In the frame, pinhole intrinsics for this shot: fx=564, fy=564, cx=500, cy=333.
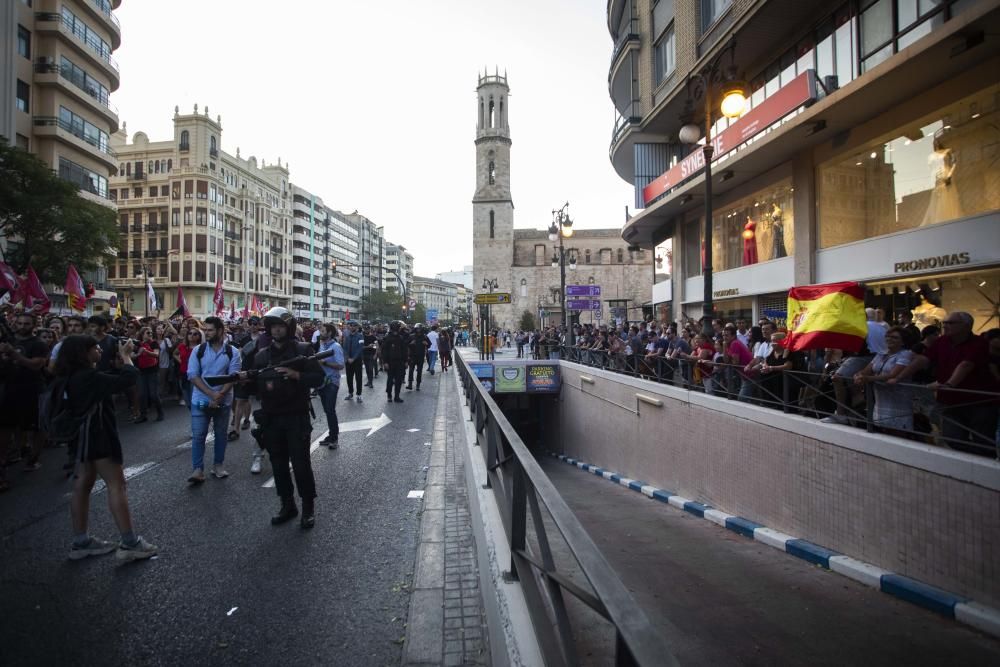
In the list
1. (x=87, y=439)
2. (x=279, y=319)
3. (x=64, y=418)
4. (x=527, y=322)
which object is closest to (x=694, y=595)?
(x=279, y=319)

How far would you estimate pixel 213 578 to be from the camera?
412cm

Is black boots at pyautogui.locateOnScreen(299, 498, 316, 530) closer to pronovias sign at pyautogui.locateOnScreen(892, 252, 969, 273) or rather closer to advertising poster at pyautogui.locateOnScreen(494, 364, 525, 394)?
pronovias sign at pyautogui.locateOnScreen(892, 252, 969, 273)

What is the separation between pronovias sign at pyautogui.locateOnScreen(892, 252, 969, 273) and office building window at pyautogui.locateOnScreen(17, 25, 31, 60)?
1617 inches

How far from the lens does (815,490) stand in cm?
595

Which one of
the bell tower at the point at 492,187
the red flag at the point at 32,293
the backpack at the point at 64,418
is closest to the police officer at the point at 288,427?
the backpack at the point at 64,418

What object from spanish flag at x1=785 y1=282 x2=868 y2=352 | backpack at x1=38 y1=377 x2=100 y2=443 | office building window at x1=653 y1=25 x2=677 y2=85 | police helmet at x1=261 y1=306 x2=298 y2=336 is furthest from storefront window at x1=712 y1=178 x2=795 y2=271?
backpack at x1=38 y1=377 x2=100 y2=443

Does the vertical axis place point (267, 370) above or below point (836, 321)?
below

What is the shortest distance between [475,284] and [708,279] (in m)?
62.7

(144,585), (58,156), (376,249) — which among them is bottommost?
(144,585)

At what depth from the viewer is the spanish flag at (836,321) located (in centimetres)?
621

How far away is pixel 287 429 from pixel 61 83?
38087 mm

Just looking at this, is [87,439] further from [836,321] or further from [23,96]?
[23,96]

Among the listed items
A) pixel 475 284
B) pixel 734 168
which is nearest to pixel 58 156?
pixel 734 168

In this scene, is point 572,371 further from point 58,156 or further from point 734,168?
point 58,156
